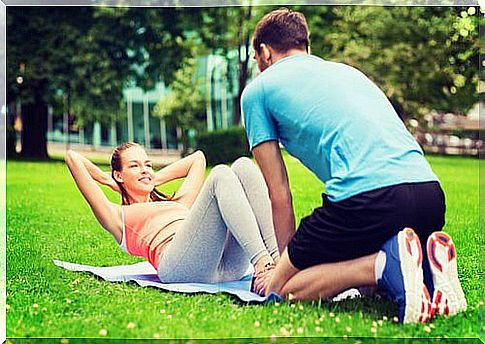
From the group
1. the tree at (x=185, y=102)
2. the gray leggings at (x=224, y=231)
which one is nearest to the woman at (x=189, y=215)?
the gray leggings at (x=224, y=231)

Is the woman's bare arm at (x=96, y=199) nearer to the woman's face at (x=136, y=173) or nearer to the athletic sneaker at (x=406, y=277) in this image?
the woman's face at (x=136, y=173)

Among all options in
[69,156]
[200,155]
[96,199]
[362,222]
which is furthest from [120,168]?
[362,222]

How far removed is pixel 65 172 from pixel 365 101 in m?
1.93

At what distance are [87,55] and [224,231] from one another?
5.65ft

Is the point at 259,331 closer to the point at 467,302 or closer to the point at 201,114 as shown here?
the point at 467,302

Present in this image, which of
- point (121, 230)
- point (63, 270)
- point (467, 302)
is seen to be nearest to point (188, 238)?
point (121, 230)

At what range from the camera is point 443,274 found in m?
4.55

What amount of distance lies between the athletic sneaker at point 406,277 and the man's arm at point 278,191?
648 millimetres

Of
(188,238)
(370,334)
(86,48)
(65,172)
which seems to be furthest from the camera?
(86,48)

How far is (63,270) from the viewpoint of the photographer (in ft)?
17.2

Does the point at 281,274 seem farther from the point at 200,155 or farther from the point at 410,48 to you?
the point at 410,48

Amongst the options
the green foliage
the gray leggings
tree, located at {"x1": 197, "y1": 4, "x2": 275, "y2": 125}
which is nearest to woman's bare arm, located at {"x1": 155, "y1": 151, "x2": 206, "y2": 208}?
the gray leggings

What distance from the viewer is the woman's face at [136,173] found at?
5230 millimetres

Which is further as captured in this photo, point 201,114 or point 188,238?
point 201,114
